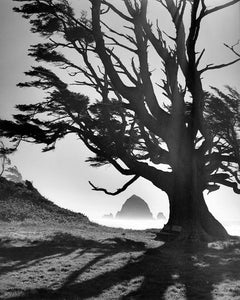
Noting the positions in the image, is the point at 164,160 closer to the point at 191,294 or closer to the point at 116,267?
the point at 116,267

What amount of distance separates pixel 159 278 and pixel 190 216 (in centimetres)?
775

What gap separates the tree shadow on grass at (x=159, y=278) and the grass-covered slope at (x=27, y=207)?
8171 mm

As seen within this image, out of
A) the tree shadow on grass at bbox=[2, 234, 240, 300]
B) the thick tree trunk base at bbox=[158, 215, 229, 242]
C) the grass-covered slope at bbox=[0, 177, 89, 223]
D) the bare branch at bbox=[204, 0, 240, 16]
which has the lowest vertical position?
the tree shadow on grass at bbox=[2, 234, 240, 300]

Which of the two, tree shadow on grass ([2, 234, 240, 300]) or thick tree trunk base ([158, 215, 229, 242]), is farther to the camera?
thick tree trunk base ([158, 215, 229, 242])

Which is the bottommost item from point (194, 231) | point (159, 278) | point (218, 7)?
point (159, 278)

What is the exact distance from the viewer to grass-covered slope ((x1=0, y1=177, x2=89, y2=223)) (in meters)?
19.5

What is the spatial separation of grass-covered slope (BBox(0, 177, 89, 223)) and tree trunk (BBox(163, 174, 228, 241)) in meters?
5.94

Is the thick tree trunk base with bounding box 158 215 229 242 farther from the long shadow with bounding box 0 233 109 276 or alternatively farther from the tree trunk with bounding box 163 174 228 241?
the long shadow with bounding box 0 233 109 276

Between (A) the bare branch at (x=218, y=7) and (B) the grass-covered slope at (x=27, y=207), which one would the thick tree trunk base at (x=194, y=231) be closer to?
(B) the grass-covered slope at (x=27, y=207)

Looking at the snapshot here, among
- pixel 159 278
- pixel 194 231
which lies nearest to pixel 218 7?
pixel 194 231

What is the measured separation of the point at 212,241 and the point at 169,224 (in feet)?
7.21

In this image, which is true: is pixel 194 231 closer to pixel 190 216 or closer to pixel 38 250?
pixel 190 216

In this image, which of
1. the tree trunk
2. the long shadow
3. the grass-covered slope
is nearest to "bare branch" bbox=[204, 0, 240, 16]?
the tree trunk

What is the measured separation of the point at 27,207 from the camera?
21.4 metres
